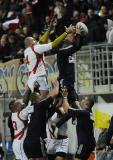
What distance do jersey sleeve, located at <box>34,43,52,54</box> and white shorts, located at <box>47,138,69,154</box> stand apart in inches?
82.4

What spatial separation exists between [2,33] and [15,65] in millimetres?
4787

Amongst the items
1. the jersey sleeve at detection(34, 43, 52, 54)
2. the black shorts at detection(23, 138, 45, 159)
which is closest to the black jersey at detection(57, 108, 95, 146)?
the black shorts at detection(23, 138, 45, 159)

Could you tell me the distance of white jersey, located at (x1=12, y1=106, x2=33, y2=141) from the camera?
16.3 m

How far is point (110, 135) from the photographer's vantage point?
14.7m

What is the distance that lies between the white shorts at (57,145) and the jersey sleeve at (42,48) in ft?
6.86

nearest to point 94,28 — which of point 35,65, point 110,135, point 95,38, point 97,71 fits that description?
point 95,38

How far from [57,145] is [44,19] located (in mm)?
8217

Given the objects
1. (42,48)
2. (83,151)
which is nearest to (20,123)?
(42,48)

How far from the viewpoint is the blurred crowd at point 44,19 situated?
20.5m

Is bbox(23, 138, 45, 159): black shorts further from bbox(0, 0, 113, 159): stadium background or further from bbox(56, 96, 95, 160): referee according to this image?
bbox(0, 0, 113, 159): stadium background

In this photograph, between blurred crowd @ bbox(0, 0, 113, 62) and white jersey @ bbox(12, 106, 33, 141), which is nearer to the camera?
white jersey @ bbox(12, 106, 33, 141)

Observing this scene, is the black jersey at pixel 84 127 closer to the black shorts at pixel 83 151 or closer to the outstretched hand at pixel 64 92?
the black shorts at pixel 83 151

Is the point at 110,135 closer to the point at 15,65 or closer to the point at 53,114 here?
the point at 53,114

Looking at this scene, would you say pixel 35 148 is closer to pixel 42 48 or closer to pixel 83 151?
pixel 83 151
